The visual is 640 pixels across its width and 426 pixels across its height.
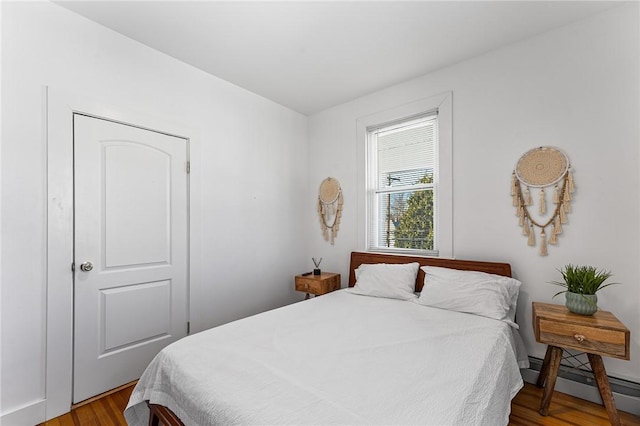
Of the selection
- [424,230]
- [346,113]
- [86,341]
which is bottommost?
[86,341]

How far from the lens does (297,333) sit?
180 cm

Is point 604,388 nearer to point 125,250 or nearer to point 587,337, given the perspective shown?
point 587,337

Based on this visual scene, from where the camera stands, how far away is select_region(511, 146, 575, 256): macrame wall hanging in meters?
2.17

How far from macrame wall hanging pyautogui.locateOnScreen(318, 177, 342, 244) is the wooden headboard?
18.6 inches

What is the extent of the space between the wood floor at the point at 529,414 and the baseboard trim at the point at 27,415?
0.07m

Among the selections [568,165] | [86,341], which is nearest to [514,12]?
[568,165]

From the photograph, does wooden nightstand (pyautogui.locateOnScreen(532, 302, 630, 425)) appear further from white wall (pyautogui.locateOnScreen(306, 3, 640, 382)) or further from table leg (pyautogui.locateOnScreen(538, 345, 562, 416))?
white wall (pyautogui.locateOnScreen(306, 3, 640, 382))

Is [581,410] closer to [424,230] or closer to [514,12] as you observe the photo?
[424,230]

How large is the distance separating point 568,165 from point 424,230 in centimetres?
126

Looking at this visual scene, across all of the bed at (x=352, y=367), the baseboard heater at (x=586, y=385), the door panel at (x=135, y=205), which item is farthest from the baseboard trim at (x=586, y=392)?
the door panel at (x=135, y=205)

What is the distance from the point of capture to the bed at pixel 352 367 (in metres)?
1.09

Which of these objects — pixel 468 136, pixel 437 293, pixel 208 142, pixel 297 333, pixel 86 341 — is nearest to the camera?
pixel 297 333

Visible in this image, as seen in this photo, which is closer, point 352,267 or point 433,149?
point 433,149

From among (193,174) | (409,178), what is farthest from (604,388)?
(193,174)
